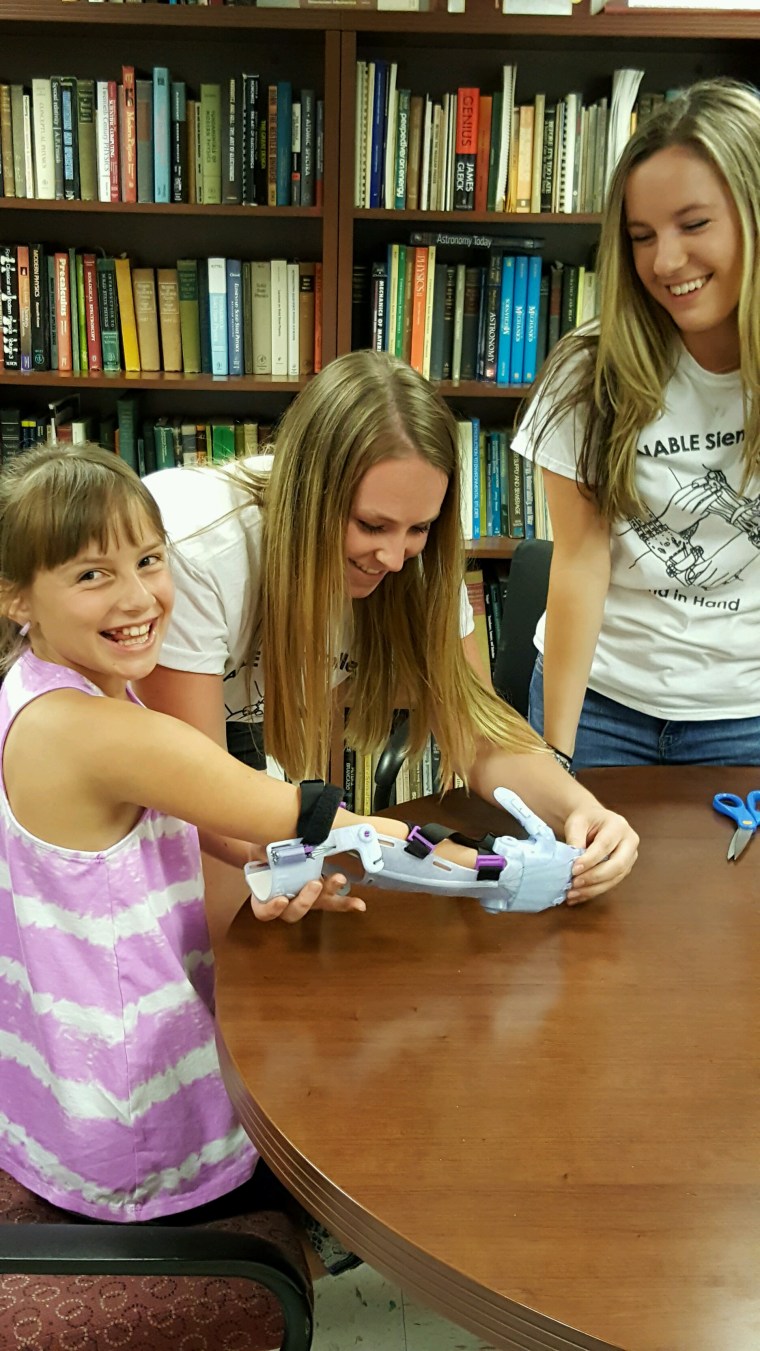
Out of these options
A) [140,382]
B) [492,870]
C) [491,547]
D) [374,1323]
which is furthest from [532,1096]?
[140,382]

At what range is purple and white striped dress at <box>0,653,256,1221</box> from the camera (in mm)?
1020

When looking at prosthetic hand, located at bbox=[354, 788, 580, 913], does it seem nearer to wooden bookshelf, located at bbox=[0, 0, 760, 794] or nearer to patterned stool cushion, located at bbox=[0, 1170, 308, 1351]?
patterned stool cushion, located at bbox=[0, 1170, 308, 1351]

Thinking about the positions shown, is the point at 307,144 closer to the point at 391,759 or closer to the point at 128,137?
the point at 128,137

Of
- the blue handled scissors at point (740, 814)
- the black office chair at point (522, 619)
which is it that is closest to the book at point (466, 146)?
the black office chair at point (522, 619)

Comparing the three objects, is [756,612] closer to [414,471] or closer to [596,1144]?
[414,471]

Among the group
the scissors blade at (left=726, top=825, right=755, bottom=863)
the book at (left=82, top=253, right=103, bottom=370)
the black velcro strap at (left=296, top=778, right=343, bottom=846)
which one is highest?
the book at (left=82, top=253, right=103, bottom=370)

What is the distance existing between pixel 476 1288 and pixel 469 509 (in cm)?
223

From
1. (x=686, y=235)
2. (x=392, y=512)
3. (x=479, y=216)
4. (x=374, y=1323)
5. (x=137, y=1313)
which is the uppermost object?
(x=479, y=216)

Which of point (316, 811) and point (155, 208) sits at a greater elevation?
point (155, 208)

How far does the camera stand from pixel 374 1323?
1560 mm

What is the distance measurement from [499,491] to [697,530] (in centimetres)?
133

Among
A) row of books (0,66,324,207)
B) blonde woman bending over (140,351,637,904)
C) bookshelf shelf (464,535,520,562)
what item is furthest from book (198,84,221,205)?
blonde woman bending over (140,351,637,904)

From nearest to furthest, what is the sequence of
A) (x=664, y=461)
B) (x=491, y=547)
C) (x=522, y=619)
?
(x=664, y=461)
(x=522, y=619)
(x=491, y=547)

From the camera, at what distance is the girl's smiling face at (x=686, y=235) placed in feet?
4.31
